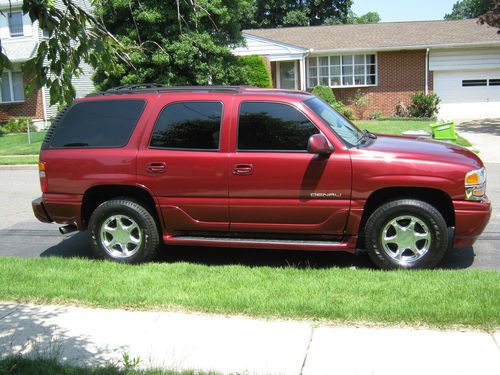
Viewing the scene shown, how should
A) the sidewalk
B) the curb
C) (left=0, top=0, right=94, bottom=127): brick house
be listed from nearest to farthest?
the sidewalk, the curb, (left=0, top=0, right=94, bottom=127): brick house

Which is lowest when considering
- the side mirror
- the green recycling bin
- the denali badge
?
the denali badge

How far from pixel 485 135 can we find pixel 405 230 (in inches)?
645

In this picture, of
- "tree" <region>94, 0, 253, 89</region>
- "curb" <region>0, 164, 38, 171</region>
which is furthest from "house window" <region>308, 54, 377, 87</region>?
"curb" <region>0, 164, 38, 171</region>

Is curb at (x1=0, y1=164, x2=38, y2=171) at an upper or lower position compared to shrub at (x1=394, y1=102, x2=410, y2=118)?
lower

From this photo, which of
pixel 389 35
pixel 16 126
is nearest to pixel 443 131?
pixel 389 35

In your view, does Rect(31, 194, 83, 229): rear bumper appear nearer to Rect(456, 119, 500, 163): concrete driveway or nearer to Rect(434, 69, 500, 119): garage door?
Rect(456, 119, 500, 163): concrete driveway

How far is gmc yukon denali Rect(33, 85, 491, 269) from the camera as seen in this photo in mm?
5758

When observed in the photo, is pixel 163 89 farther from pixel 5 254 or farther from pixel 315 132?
pixel 5 254

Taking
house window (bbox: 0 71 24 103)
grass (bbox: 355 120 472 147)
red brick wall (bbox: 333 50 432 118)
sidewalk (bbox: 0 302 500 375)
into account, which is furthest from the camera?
house window (bbox: 0 71 24 103)

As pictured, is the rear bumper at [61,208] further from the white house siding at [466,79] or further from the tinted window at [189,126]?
the white house siding at [466,79]

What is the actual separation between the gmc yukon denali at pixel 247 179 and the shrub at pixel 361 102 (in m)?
21.1

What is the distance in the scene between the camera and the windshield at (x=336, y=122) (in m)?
6.12

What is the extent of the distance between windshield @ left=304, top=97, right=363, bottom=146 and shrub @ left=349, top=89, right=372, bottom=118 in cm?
2104

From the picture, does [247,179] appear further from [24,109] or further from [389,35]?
[24,109]
